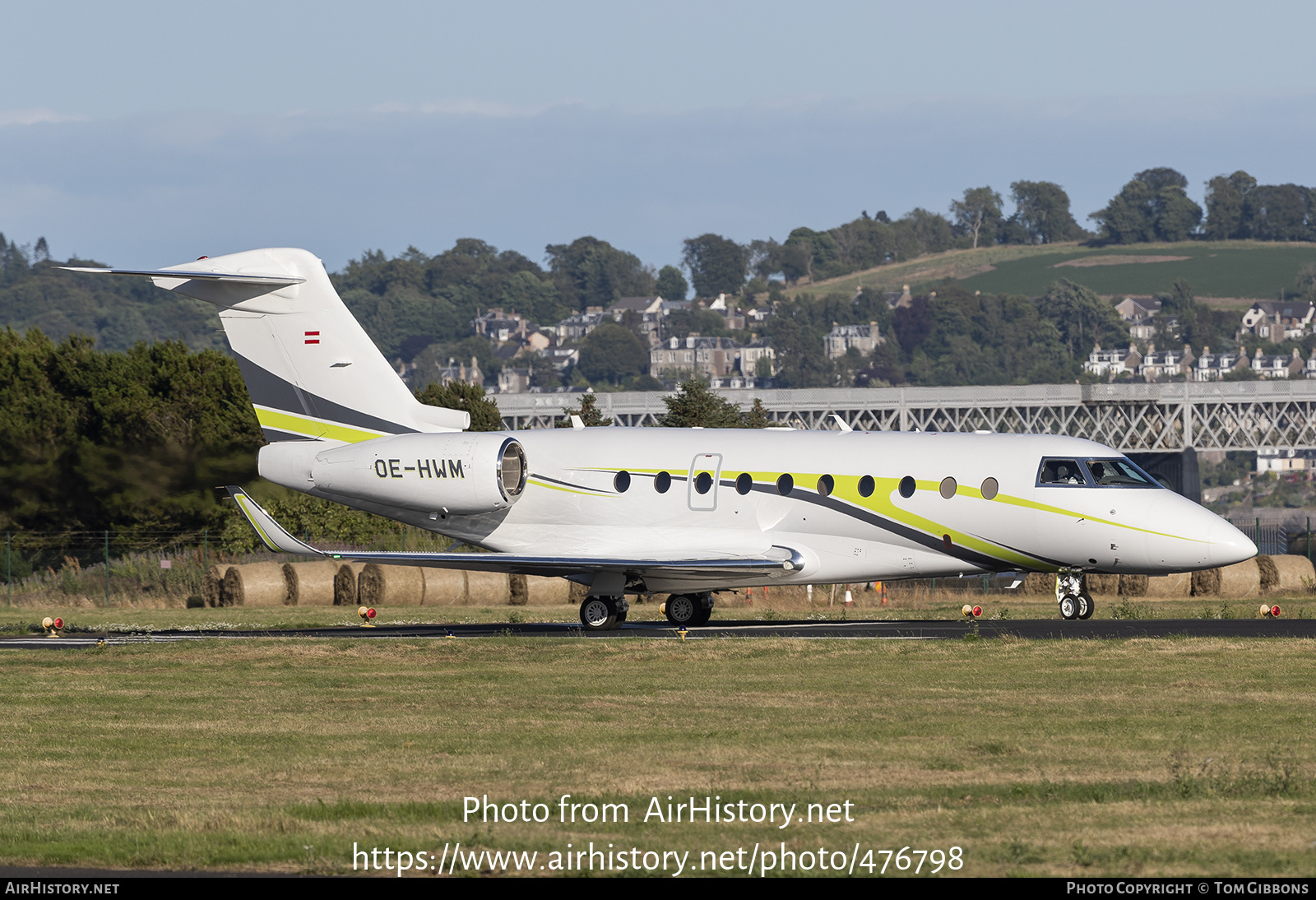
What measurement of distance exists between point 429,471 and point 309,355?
353 centimetres

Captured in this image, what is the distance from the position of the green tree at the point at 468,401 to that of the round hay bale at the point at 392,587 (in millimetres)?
27637

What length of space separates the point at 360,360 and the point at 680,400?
29.6m

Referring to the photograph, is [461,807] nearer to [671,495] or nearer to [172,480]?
[671,495]

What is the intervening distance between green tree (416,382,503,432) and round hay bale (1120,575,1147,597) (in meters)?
34.6

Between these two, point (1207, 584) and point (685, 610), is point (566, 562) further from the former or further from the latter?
point (1207, 584)

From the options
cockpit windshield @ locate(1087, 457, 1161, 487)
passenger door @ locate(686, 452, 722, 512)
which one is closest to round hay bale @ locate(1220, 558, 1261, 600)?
cockpit windshield @ locate(1087, 457, 1161, 487)

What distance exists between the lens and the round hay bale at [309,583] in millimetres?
39312

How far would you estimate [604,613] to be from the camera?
28.9 metres

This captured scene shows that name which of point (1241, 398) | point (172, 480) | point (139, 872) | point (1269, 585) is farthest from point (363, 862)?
point (1241, 398)

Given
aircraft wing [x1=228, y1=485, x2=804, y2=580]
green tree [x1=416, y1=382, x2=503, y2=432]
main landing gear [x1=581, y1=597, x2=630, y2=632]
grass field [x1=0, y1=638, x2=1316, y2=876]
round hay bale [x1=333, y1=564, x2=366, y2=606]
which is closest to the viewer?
grass field [x1=0, y1=638, x2=1316, y2=876]

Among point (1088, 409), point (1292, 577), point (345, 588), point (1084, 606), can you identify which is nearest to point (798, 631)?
point (1084, 606)

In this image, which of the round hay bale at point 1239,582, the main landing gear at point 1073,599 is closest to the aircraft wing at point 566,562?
the main landing gear at point 1073,599

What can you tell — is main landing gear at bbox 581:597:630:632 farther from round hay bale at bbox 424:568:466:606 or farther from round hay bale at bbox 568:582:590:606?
round hay bale at bbox 424:568:466:606

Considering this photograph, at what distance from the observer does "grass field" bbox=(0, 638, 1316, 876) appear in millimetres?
10719
